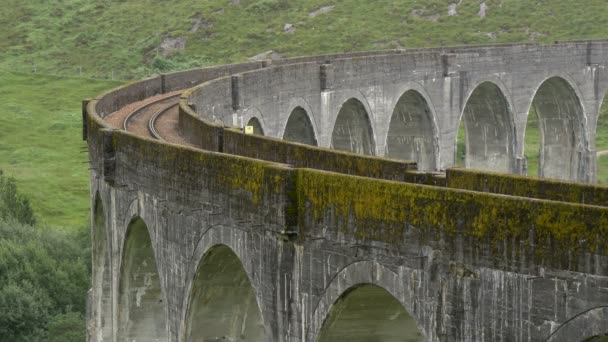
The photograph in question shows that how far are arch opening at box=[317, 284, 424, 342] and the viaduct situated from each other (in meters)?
0.03

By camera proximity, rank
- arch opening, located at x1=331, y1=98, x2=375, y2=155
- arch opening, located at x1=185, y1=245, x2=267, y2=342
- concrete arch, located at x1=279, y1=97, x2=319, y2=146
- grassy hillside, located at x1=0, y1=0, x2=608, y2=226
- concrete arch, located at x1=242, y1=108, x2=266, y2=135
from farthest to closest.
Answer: grassy hillside, located at x1=0, y1=0, x2=608, y2=226
arch opening, located at x1=331, y1=98, x2=375, y2=155
concrete arch, located at x1=279, y1=97, x2=319, y2=146
concrete arch, located at x1=242, y1=108, x2=266, y2=135
arch opening, located at x1=185, y1=245, x2=267, y2=342

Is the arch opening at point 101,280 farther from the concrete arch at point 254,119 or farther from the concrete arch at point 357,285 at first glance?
the concrete arch at point 357,285

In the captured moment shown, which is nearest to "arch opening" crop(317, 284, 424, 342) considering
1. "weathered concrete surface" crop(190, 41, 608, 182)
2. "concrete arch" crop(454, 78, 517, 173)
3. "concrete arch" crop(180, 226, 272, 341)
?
"concrete arch" crop(180, 226, 272, 341)

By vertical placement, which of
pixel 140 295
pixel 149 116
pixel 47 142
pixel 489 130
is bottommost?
pixel 47 142

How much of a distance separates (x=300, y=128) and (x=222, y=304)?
2397 cm

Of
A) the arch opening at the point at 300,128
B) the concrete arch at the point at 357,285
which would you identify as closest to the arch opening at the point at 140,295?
the concrete arch at the point at 357,285

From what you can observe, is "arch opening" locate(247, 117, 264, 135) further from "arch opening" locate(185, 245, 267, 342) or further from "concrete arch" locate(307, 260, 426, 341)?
"concrete arch" locate(307, 260, 426, 341)

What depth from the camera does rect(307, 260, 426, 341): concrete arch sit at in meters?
19.8

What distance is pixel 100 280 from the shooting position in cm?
3766

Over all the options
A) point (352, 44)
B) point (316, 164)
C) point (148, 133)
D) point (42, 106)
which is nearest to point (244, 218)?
point (316, 164)

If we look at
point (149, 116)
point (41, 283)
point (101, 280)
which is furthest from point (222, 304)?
point (41, 283)

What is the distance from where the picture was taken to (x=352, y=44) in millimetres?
111062

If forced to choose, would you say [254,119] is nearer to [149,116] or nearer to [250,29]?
[149,116]

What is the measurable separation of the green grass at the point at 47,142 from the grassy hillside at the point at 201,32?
21cm
